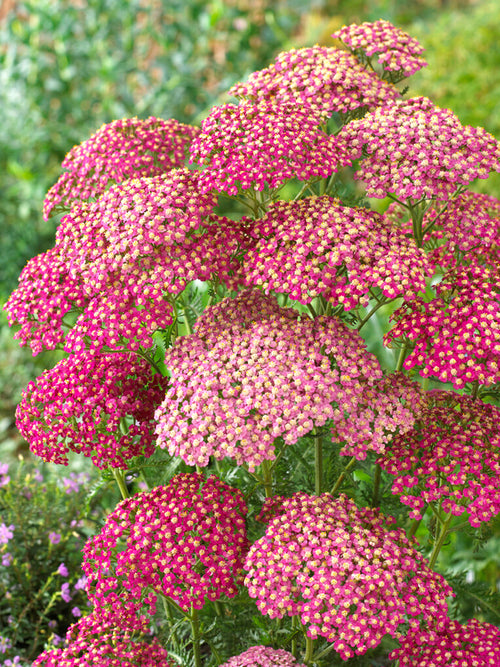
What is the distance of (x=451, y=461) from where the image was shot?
6.25 ft

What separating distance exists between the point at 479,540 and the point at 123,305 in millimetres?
1223

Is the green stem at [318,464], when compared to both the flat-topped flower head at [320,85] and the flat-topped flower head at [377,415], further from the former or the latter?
the flat-topped flower head at [320,85]

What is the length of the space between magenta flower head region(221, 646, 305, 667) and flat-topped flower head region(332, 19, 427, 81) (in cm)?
165

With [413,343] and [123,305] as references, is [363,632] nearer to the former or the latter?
[413,343]

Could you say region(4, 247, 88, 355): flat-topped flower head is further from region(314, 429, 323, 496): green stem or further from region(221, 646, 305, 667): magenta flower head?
region(221, 646, 305, 667): magenta flower head

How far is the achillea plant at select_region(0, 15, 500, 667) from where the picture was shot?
172 centimetres

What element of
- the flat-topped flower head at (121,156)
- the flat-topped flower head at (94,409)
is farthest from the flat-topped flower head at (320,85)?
the flat-topped flower head at (94,409)

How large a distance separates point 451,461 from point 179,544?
2.36ft

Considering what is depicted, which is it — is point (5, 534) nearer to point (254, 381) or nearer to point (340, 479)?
point (340, 479)

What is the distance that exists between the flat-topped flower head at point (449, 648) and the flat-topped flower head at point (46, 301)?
1198mm

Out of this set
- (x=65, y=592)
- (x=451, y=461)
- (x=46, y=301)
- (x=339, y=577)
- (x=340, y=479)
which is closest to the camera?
(x=339, y=577)

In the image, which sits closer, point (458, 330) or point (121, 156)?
point (458, 330)

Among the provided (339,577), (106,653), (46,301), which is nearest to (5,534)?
(106,653)

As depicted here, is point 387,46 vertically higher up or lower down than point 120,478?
higher up
